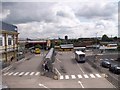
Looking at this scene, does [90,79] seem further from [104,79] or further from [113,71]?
[113,71]

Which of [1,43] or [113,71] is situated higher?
[1,43]

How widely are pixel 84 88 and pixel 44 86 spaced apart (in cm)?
517

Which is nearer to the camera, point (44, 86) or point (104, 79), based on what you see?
point (44, 86)

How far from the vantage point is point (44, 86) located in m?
33.5

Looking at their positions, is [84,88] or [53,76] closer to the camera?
[84,88]

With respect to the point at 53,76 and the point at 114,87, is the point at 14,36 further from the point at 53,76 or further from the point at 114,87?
the point at 114,87

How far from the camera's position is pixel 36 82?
3672cm

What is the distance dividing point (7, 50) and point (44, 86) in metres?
35.2

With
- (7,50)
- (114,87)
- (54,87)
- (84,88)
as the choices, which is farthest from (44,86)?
(7,50)

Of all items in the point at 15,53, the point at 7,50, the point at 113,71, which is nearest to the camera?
the point at 113,71

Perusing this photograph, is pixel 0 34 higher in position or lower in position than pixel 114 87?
higher

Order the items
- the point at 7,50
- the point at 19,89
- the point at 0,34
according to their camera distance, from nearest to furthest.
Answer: the point at 19,89, the point at 0,34, the point at 7,50

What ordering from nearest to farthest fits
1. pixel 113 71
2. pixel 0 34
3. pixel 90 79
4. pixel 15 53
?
1. pixel 90 79
2. pixel 113 71
3. pixel 0 34
4. pixel 15 53

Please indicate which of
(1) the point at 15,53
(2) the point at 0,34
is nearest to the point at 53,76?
(2) the point at 0,34
